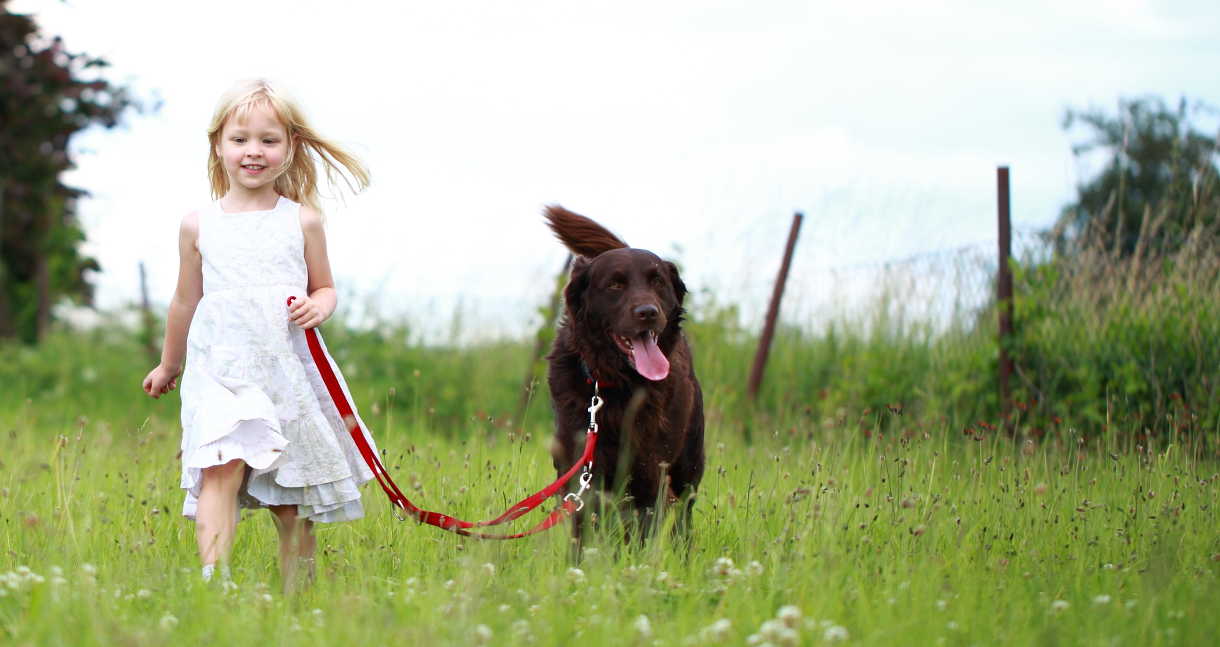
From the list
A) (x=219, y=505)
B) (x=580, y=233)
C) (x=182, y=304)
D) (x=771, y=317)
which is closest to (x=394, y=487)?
(x=219, y=505)

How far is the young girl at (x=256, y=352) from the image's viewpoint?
3465 mm

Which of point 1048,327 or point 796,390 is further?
point 796,390

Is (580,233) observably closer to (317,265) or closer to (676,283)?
(676,283)

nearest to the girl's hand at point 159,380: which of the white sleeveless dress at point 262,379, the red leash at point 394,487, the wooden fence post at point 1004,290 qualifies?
the white sleeveless dress at point 262,379

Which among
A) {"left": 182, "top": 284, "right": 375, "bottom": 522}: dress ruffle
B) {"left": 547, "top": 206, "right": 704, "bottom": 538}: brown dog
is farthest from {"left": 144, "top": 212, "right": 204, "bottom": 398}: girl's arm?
{"left": 547, "top": 206, "right": 704, "bottom": 538}: brown dog

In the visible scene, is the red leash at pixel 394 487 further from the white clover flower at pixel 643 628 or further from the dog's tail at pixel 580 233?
the dog's tail at pixel 580 233

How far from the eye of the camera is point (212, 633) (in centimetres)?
274

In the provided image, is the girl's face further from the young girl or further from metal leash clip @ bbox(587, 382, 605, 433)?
metal leash clip @ bbox(587, 382, 605, 433)

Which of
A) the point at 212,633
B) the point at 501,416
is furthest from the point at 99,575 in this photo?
the point at 501,416

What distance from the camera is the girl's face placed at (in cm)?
364

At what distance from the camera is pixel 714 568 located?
328 centimetres

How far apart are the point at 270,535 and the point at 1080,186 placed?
593 centimetres

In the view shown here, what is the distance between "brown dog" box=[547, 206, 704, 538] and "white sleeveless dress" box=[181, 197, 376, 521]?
2.91ft

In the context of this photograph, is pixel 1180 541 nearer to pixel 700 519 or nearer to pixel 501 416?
pixel 700 519
